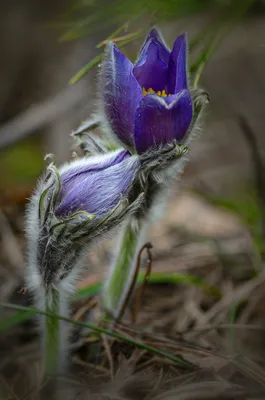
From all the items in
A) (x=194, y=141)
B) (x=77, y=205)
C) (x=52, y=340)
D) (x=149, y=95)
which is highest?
(x=149, y=95)

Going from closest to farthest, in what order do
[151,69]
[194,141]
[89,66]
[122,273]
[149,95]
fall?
[149,95]
[151,69]
[89,66]
[122,273]
[194,141]

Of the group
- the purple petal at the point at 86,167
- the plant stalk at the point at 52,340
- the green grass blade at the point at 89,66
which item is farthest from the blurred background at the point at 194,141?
the plant stalk at the point at 52,340

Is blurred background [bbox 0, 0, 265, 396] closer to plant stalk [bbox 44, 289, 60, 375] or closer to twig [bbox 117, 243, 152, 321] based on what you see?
twig [bbox 117, 243, 152, 321]

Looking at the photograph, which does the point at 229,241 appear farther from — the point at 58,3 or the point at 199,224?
the point at 58,3

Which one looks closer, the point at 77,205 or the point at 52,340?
the point at 77,205

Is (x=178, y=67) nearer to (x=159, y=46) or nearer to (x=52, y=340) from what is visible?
(x=159, y=46)

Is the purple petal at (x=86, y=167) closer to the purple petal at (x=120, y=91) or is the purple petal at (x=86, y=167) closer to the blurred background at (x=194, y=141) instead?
the purple petal at (x=120, y=91)

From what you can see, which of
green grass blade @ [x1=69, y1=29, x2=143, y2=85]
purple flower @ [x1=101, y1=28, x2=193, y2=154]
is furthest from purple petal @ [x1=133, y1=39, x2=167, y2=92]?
green grass blade @ [x1=69, y1=29, x2=143, y2=85]

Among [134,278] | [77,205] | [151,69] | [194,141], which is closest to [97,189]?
[77,205]
